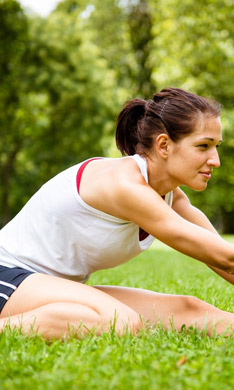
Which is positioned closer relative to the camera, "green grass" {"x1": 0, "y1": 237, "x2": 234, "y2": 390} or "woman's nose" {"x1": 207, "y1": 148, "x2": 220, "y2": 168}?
"green grass" {"x1": 0, "y1": 237, "x2": 234, "y2": 390}

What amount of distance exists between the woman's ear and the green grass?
3.16 ft

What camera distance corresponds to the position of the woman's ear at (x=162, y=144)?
3059 mm

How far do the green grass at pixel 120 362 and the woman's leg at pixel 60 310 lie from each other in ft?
0.30

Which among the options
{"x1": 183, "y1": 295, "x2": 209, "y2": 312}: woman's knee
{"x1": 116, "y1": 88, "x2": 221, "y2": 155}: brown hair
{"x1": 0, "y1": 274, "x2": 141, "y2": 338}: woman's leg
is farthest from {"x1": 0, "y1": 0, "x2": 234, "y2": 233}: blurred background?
{"x1": 0, "y1": 274, "x2": 141, "y2": 338}: woman's leg

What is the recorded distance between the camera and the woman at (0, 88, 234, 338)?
285 cm

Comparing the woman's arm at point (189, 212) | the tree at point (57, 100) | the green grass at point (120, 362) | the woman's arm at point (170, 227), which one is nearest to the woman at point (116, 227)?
the woman's arm at point (170, 227)

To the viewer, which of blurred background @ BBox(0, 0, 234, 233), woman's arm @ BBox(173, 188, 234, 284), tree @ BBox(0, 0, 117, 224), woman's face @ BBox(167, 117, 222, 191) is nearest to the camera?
woman's face @ BBox(167, 117, 222, 191)

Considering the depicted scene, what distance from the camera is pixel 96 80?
2528 cm

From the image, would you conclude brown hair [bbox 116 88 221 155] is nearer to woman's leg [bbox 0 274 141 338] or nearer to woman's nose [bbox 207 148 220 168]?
woman's nose [bbox 207 148 220 168]

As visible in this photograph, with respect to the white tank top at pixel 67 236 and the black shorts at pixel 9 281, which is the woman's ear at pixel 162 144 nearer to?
the white tank top at pixel 67 236

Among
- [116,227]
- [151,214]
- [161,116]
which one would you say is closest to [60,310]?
[116,227]

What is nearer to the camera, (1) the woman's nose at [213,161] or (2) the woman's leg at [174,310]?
(1) the woman's nose at [213,161]

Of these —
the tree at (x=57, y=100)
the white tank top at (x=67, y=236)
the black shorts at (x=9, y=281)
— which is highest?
the tree at (x=57, y=100)

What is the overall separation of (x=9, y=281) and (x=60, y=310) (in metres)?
0.38
